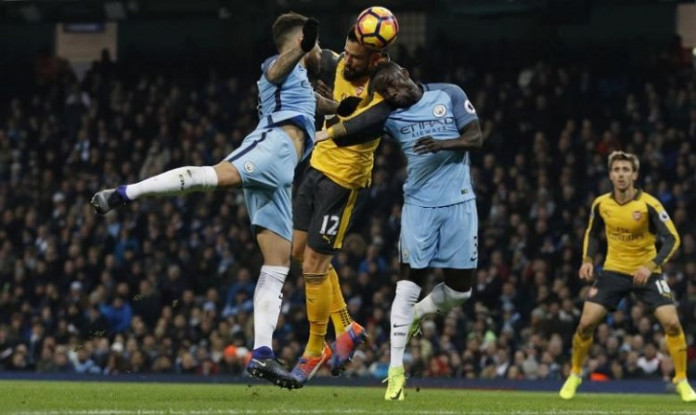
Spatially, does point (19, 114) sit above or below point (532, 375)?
above

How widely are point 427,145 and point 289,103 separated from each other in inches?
44.1

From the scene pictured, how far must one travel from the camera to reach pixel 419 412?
10.1 meters

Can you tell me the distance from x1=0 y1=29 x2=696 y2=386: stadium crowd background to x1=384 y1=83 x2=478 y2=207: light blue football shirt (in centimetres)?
890

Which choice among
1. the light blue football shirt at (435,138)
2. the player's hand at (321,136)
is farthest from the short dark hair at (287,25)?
the light blue football shirt at (435,138)

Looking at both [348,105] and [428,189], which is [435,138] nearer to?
[428,189]

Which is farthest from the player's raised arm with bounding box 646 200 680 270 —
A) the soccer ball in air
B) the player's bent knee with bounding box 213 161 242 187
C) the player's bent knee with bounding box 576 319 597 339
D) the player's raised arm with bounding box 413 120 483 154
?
the player's bent knee with bounding box 213 161 242 187

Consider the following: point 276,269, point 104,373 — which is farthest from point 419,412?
point 104,373

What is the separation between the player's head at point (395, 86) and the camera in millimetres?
11695

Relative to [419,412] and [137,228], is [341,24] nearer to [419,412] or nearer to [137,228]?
[137,228]

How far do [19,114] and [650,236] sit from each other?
18.2 metres

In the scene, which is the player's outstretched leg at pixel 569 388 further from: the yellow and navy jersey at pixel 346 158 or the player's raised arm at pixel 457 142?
the player's raised arm at pixel 457 142

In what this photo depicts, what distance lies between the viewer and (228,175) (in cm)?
1086

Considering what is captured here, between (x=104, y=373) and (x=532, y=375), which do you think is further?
(x=104, y=373)

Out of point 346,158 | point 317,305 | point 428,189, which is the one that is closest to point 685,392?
point 428,189
